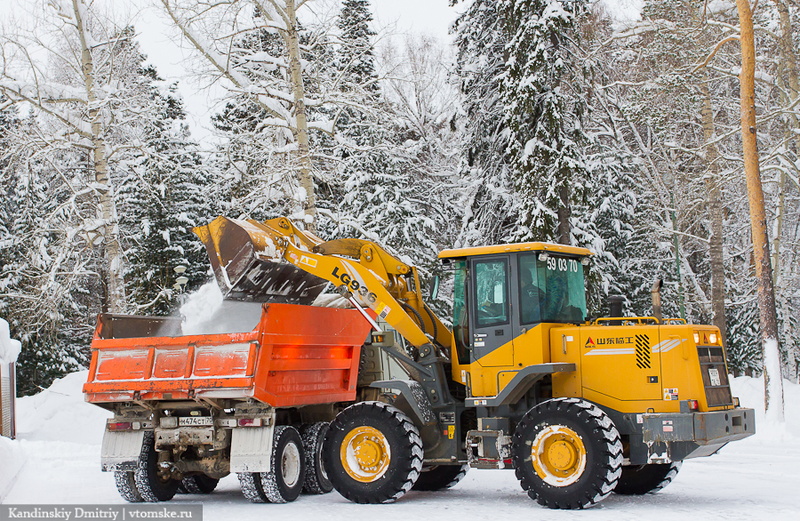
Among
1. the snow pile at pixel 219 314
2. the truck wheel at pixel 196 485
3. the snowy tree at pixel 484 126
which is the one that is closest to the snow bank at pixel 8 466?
the truck wheel at pixel 196 485

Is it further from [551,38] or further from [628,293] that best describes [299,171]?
[628,293]

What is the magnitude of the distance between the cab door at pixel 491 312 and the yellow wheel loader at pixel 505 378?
1cm

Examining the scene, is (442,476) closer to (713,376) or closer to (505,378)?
(505,378)

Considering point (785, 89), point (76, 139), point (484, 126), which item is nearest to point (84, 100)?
point (76, 139)

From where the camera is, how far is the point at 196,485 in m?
11.6

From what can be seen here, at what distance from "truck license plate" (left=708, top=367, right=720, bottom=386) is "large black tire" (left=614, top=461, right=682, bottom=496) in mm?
1315

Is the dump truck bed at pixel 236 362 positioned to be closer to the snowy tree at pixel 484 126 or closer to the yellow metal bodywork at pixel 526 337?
the yellow metal bodywork at pixel 526 337

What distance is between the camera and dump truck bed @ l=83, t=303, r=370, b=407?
377 inches

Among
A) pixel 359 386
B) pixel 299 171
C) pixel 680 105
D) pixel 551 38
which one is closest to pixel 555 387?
pixel 359 386

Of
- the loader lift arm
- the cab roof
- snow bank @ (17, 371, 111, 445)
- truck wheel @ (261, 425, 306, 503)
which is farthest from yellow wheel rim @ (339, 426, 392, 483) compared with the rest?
snow bank @ (17, 371, 111, 445)

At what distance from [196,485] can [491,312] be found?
4.51 m

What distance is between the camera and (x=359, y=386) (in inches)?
455

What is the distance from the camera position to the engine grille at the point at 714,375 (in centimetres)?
946

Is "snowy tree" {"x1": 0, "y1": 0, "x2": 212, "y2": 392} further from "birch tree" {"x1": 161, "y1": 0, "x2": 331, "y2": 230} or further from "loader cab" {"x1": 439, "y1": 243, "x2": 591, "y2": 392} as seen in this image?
"loader cab" {"x1": 439, "y1": 243, "x2": 591, "y2": 392}
